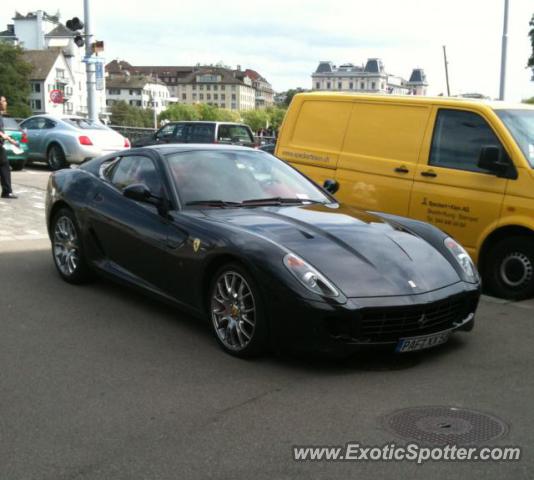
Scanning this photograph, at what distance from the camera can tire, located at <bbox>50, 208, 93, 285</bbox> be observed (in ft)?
21.9

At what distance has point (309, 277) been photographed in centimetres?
448

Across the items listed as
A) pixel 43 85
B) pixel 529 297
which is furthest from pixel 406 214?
pixel 43 85

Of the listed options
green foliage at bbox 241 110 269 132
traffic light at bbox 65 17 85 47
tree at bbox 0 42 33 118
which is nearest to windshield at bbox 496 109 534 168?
traffic light at bbox 65 17 85 47

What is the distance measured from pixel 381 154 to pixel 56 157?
13.1 metres

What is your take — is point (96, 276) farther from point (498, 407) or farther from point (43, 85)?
point (43, 85)

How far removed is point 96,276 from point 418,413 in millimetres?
3872

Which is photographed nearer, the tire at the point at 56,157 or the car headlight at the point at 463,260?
the car headlight at the point at 463,260

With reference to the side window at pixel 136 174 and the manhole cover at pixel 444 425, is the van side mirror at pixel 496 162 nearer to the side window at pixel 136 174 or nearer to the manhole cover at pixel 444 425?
the side window at pixel 136 174

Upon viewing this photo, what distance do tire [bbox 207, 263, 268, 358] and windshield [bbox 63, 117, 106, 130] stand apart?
1528 centimetres

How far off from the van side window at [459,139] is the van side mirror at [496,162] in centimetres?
17

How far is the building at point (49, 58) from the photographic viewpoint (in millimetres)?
130125

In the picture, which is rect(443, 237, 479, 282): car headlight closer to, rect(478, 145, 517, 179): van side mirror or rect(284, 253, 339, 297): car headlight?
rect(284, 253, 339, 297): car headlight

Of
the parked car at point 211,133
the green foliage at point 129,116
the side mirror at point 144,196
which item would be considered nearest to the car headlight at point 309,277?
the side mirror at point 144,196

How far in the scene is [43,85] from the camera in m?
129
